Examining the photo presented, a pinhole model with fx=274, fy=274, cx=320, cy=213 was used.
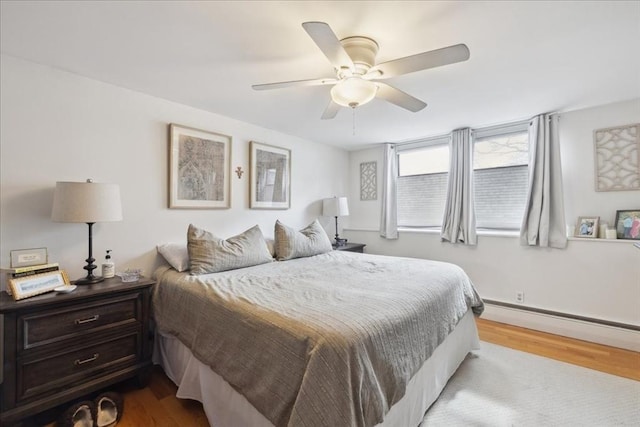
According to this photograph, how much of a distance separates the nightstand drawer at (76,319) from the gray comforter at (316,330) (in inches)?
9.2

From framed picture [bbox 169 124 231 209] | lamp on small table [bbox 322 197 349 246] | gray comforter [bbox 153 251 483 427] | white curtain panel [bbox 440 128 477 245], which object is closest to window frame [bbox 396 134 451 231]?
white curtain panel [bbox 440 128 477 245]

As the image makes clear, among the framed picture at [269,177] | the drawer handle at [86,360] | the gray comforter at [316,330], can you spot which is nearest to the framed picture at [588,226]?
the gray comforter at [316,330]

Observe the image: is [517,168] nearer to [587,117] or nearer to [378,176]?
[587,117]

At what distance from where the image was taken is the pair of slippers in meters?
1.56

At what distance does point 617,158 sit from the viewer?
267 cm

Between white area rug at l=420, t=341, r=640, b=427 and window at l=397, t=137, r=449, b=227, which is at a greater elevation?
window at l=397, t=137, r=449, b=227

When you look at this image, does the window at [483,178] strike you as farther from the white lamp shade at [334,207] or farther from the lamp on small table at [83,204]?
the lamp on small table at [83,204]

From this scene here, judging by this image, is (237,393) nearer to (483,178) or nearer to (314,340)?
(314,340)

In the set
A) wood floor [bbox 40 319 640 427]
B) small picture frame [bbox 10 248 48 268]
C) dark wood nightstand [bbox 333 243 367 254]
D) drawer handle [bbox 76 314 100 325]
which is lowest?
wood floor [bbox 40 319 640 427]

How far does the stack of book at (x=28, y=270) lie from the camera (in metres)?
1.65

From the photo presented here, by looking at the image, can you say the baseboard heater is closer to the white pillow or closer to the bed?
the bed

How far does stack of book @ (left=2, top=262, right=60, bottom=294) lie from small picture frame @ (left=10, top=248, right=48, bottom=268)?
7 cm

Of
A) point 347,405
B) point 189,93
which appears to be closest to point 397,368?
point 347,405

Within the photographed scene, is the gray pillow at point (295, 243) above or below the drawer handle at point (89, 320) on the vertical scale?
above
